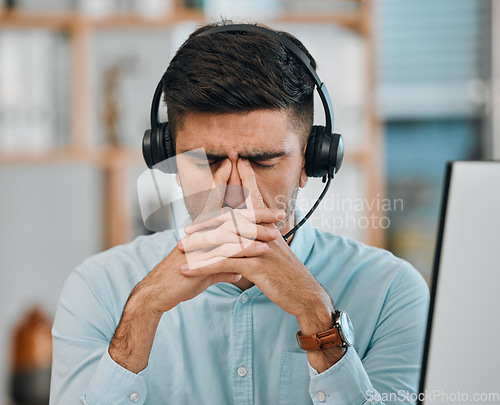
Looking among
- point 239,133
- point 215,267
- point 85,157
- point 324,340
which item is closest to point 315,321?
point 324,340

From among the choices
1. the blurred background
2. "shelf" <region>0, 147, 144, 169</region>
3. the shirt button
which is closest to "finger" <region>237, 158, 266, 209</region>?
the shirt button

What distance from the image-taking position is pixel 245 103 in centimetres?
72

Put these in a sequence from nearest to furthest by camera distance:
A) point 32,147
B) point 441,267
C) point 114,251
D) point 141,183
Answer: point 441,267 → point 141,183 → point 114,251 → point 32,147

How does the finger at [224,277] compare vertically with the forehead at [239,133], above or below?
below

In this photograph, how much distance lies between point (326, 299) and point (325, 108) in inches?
9.1

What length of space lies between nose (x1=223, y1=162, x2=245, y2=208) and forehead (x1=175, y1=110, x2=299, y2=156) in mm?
30

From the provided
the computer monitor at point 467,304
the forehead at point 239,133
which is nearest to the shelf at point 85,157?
the forehead at point 239,133

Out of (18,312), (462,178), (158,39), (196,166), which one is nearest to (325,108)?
(196,166)

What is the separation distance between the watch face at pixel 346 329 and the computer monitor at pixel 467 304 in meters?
0.23

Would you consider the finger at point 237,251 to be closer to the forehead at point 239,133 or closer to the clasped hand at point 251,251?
the clasped hand at point 251,251

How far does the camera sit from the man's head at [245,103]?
70 cm

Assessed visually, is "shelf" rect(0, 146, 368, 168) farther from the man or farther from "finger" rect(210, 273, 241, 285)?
"finger" rect(210, 273, 241, 285)

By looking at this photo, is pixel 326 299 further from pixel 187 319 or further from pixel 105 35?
pixel 105 35

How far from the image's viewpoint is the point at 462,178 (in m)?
0.43
